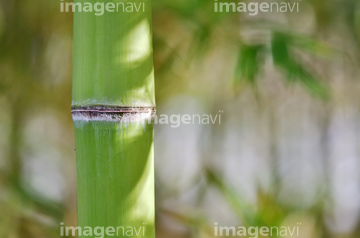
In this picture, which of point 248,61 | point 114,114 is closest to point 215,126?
point 248,61

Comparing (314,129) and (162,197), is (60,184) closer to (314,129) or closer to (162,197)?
(162,197)

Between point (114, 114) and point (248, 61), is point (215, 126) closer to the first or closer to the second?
point (248, 61)

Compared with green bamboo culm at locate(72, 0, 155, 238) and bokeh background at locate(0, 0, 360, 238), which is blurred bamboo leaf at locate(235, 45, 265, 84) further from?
green bamboo culm at locate(72, 0, 155, 238)

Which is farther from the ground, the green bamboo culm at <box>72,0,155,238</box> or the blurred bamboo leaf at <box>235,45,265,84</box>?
the blurred bamboo leaf at <box>235,45,265,84</box>

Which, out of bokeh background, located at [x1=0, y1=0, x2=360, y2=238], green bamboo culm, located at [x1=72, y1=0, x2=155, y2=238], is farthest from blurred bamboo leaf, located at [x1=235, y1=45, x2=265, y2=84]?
green bamboo culm, located at [x1=72, y1=0, x2=155, y2=238]

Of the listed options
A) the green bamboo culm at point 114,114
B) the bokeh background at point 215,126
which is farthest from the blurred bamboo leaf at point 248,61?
the green bamboo culm at point 114,114

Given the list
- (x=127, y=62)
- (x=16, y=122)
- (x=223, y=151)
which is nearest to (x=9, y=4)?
(x=16, y=122)

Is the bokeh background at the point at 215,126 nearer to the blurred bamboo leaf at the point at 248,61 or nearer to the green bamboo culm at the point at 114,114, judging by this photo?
the blurred bamboo leaf at the point at 248,61
